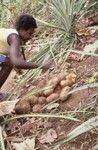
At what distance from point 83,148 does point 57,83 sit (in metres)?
0.90

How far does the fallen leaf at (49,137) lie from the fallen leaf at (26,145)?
0.07 m

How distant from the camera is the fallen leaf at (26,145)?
321 centimetres

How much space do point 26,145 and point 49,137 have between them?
18 centimetres

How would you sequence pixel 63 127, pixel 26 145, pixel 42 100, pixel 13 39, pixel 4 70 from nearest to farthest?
1. pixel 26 145
2. pixel 63 127
3. pixel 42 100
4. pixel 13 39
5. pixel 4 70

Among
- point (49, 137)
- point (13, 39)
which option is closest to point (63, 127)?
point (49, 137)

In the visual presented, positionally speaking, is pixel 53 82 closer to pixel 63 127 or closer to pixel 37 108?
pixel 37 108

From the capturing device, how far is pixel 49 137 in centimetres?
328

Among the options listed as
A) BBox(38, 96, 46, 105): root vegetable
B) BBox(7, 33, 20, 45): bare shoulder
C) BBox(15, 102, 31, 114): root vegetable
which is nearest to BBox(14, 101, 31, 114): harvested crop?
BBox(15, 102, 31, 114): root vegetable

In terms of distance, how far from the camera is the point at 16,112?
3658 millimetres

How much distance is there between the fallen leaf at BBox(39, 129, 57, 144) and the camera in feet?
10.7

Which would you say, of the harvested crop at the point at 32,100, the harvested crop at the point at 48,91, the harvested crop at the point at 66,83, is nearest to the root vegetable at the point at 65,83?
the harvested crop at the point at 66,83

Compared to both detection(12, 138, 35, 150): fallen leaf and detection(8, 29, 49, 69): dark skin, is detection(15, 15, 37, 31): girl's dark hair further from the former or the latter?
detection(12, 138, 35, 150): fallen leaf

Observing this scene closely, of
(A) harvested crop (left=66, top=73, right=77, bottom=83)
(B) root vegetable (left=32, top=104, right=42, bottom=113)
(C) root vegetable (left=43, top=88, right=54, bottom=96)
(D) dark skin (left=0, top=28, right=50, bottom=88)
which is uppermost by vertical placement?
(D) dark skin (left=0, top=28, right=50, bottom=88)

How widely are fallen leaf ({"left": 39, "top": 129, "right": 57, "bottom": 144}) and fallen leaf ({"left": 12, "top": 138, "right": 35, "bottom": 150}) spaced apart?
0.07 metres
